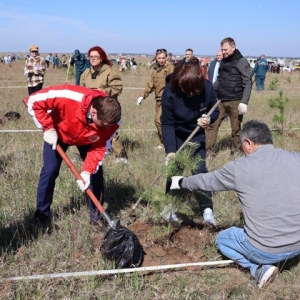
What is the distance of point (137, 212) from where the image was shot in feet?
13.7

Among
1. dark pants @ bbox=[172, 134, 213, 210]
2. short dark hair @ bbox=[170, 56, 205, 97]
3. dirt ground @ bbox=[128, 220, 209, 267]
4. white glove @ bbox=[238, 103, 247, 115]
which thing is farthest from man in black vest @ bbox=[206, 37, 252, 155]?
dirt ground @ bbox=[128, 220, 209, 267]

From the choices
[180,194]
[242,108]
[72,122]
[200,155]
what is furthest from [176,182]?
[242,108]

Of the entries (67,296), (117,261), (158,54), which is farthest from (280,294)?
(158,54)

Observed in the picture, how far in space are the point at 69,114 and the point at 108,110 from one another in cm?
46

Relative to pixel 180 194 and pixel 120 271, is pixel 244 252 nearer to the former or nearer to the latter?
pixel 180 194

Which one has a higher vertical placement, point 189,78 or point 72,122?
point 189,78

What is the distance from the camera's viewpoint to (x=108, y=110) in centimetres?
297

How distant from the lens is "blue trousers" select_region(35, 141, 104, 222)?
351 cm

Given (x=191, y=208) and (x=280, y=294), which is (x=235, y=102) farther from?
(x=280, y=294)

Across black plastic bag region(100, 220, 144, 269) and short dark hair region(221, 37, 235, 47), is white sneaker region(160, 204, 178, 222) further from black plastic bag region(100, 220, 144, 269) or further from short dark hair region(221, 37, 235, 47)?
short dark hair region(221, 37, 235, 47)

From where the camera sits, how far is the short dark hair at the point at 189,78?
3348mm

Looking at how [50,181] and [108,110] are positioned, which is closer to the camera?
[108,110]

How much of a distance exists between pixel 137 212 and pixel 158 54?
2.85 meters

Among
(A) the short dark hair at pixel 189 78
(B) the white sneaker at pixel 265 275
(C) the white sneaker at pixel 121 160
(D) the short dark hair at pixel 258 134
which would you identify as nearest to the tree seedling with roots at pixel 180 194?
(A) the short dark hair at pixel 189 78
